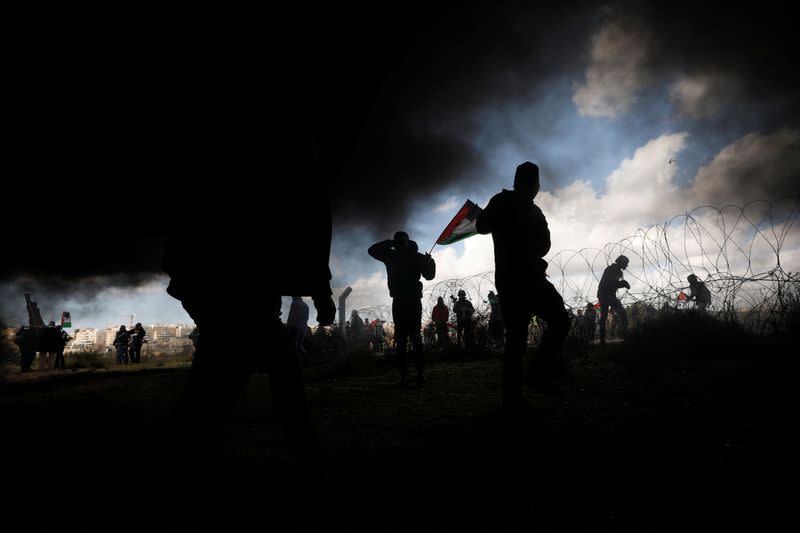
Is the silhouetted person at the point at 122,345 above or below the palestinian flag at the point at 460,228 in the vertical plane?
below

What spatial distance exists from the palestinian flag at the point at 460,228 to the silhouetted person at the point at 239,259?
5.65 m

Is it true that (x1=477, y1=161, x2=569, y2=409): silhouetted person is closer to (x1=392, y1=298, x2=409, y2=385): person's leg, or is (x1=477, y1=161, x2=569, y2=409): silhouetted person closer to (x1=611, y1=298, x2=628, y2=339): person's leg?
(x1=392, y1=298, x2=409, y2=385): person's leg

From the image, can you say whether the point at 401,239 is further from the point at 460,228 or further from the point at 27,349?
the point at 27,349

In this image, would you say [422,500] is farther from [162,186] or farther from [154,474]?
[162,186]

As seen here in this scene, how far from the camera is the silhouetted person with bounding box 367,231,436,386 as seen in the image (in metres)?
3.84

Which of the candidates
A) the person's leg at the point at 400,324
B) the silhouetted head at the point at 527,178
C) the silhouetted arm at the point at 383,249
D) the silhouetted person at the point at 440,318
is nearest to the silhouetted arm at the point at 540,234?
the silhouetted head at the point at 527,178

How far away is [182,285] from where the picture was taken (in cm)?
98

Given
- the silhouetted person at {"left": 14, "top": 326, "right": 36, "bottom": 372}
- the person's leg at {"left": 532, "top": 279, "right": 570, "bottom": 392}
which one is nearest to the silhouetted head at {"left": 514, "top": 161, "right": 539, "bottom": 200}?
the person's leg at {"left": 532, "top": 279, "right": 570, "bottom": 392}

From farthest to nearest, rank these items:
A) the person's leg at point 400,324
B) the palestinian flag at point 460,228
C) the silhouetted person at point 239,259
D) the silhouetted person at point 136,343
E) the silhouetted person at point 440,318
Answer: the silhouetted person at point 136,343, the silhouetted person at point 440,318, the palestinian flag at point 460,228, the person's leg at point 400,324, the silhouetted person at point 239,259

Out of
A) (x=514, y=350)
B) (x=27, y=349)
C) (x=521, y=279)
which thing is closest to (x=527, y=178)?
(x=521, y=279)

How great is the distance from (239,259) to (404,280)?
3.05 metres

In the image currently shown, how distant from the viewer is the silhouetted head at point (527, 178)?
2.35 m

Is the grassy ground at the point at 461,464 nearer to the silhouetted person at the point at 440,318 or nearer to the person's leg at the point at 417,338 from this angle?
the person's leg at the point at 417,338

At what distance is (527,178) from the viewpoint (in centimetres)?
236
